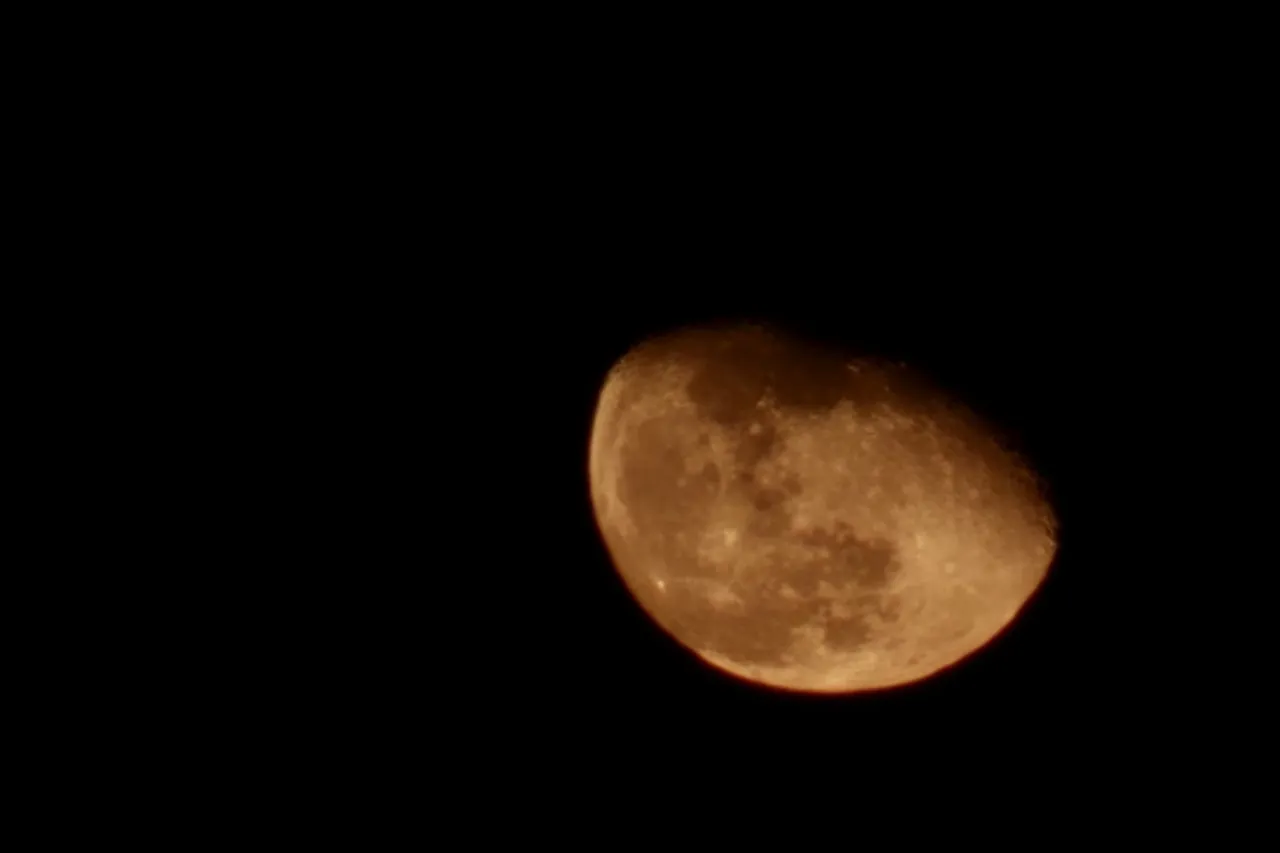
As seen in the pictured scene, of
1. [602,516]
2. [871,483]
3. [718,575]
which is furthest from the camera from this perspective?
[602,516]

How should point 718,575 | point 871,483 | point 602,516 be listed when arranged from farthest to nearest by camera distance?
point 602,516, point 718,575, point 871,483

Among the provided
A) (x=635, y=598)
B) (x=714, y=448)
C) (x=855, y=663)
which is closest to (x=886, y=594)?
(x=855, y=663)

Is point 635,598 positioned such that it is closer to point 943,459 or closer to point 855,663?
point 855,663

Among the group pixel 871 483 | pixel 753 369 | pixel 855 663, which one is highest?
pixel 753 369

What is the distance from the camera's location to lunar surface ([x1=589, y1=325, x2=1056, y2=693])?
9.34 feet

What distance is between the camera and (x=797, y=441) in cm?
285

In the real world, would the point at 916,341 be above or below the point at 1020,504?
above

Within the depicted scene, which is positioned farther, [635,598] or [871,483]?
[635,598]

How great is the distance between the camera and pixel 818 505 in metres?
2.86

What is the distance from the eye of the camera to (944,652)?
10.1 ft

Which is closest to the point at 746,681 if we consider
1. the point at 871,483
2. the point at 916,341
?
the point at 871,483

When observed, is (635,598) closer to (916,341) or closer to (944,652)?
(944,652)

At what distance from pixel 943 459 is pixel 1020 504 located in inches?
9.0

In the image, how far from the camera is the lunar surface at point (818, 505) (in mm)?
2846
